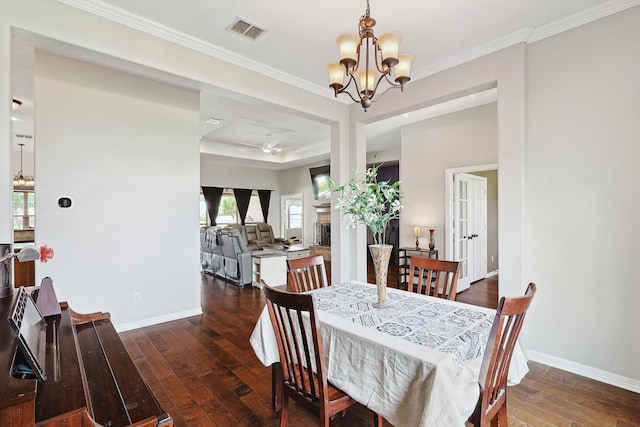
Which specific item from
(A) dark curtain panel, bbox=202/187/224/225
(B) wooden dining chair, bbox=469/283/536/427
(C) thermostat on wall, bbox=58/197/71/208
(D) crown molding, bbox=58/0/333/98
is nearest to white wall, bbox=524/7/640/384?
(B) wooden dining chair, bbox=469/283/536/427

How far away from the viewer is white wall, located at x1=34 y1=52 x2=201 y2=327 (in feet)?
10.4

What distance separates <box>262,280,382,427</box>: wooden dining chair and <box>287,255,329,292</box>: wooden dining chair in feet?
2.49

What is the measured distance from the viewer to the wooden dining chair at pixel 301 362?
142cm

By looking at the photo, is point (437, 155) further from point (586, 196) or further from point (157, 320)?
point (157, 320)

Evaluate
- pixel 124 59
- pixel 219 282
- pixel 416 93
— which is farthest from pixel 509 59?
pixel 219 282

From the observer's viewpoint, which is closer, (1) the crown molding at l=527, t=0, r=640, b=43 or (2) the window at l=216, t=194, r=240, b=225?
(1) the crown molding at l=527, t=0, r=640, b=43

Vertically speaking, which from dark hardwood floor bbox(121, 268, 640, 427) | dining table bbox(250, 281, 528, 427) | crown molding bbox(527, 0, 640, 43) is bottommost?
dark hardwood floor bbox(121, 268, 640, 427)

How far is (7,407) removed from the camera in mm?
669

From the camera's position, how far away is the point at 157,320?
3.79 m

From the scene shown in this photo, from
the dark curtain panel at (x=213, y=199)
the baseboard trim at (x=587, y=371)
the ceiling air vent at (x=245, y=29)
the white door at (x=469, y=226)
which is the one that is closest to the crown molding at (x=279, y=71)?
the ceiling air vent at (x=245, y=29)

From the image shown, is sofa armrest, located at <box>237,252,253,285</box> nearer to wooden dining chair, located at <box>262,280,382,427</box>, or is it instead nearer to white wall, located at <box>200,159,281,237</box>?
white wall, located at <box>200,159,281,237</box>

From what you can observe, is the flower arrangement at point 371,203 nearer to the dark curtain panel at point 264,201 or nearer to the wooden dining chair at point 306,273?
the wooden dining chair at point 306,273

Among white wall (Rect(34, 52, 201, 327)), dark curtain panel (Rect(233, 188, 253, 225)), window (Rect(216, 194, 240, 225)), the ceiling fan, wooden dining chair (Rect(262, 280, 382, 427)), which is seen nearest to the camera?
wooden dining chair (Rect(262, 280, 382, 427))

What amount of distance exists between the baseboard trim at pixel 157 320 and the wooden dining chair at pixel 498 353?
352cm
